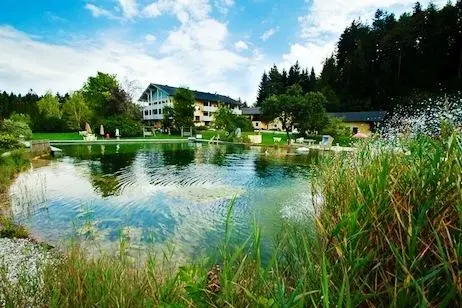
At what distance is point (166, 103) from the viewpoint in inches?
2301

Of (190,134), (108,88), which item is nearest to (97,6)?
(190,134)

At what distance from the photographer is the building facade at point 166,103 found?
60.9 metres

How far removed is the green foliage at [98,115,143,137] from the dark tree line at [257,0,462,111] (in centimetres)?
3853

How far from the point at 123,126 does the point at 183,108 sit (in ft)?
30.4

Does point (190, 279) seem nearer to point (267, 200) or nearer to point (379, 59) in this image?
point (267, 200)

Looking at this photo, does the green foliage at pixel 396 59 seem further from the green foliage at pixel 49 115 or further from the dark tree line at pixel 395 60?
the green foliage at pixel 49 115

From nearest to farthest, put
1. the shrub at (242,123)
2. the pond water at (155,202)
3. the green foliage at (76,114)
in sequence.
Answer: the pond water at (155,202), the shrub at (242,123), the green foliage at (76,114)

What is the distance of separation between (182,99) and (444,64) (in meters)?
44.5

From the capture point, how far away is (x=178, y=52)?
4625 centimetres

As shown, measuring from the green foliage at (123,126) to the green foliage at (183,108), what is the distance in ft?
20.0

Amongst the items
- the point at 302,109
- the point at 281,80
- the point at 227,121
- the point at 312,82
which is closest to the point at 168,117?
the point at 227,121

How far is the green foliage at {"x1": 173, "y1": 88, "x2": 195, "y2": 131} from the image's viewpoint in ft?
154

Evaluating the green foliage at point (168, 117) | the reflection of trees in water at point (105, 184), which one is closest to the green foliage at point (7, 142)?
the reflection of trees in water at point (105, 184)

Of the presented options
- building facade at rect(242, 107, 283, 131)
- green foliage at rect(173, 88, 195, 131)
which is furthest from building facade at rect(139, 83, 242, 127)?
green foliage at rect(173, 88, 195, 131)
